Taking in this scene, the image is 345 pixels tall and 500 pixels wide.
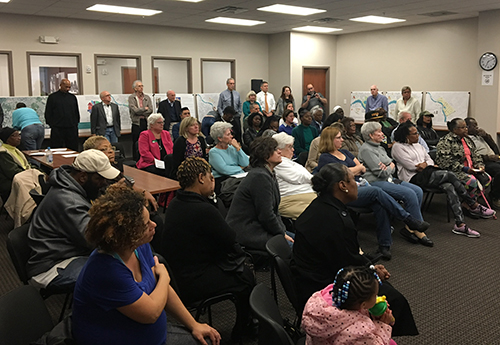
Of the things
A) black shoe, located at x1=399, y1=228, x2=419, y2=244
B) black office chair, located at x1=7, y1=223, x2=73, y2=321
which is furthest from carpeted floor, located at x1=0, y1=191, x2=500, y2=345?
black office chair, located at x1=7, y1=223, x2=73, y2=321

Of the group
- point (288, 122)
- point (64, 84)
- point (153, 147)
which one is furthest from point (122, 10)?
point (153, 147)

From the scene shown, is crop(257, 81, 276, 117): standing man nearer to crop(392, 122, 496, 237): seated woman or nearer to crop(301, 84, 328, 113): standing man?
crop(301, 84, 328, 113): standing man

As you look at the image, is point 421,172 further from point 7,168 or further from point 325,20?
point 325,20

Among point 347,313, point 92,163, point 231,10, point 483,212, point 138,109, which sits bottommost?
→ point 483,212

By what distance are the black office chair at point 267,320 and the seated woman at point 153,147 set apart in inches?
167

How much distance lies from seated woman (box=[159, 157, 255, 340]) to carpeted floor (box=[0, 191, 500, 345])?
1.96ft

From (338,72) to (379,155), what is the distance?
367 inches

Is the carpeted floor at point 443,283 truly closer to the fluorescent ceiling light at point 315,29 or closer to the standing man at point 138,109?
the standing man at point 138,109

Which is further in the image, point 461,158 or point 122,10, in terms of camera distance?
point 122,10

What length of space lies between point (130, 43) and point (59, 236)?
940 cm

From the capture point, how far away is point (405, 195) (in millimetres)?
4965

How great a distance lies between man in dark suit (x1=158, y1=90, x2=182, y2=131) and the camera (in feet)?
35.0

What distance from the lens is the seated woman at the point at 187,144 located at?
18.9 ft

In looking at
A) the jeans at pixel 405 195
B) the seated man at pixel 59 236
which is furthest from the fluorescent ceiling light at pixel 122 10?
the seated man at pixel 59 236
